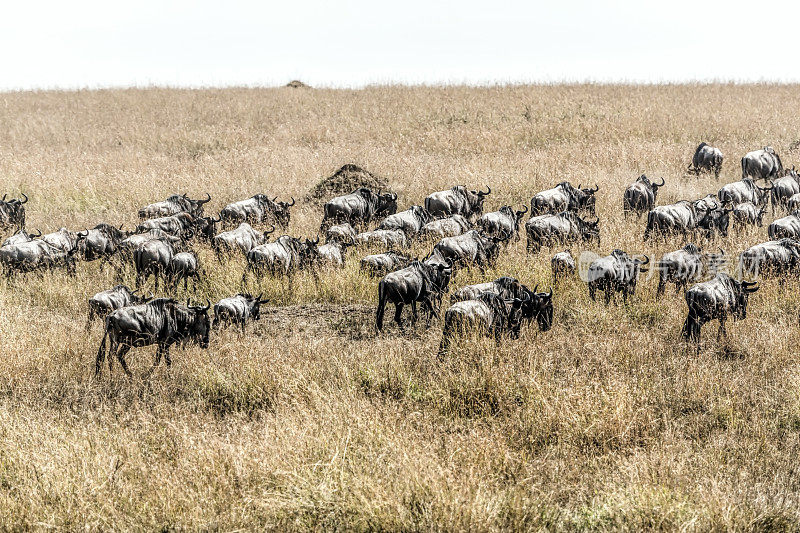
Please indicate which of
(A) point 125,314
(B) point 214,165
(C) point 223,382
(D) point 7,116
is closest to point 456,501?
(C) point 223,382

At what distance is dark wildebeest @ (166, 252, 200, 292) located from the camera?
394 inches

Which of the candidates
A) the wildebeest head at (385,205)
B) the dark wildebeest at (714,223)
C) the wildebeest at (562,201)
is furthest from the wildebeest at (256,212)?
the dark wildebeest at (714,223)

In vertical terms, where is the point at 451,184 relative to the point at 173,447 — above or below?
above

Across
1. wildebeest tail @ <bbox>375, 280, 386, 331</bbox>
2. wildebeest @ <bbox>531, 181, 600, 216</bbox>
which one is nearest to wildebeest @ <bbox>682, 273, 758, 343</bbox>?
wildebeest tail @ <bbox>375, 280, 386, 331</bbox>

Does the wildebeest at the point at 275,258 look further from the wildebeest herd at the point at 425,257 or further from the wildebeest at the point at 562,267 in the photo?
the wildebeest at the point at 562,267

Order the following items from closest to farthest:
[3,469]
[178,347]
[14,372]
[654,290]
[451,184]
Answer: [3,469]
[14,372]
[178,347]
[654,290]
[451,184]

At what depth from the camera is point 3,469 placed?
18.1ft

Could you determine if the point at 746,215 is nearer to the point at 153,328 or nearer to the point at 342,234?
the point at 342,234

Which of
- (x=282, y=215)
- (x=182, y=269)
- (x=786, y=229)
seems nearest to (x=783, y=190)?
(x=786, y=229)

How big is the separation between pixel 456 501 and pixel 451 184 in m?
12.5

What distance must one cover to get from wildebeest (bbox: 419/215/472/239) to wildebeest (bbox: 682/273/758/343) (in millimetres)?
4709

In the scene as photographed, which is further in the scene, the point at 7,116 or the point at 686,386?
the point at 7,116

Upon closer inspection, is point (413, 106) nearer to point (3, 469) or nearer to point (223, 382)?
point (223, 382)

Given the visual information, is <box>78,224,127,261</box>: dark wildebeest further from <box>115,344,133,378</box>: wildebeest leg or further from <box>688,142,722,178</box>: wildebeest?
→ <box>688,142,722,178</box>: wildebeest
